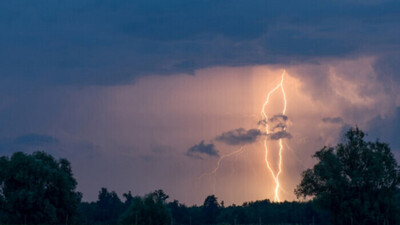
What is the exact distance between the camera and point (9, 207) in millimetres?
87812

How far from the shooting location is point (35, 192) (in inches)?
3519

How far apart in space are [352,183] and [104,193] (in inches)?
4345

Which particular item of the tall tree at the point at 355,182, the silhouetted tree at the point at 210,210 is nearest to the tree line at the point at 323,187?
the tall tree at the point at 355,182

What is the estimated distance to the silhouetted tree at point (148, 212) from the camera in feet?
336

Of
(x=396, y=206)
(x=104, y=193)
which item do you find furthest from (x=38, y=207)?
(x=104, y=193)

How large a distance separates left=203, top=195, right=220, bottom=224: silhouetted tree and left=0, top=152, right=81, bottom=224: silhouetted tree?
3133 inches

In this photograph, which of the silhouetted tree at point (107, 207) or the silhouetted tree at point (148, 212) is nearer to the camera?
the silhouetted tree at point (148, 212)

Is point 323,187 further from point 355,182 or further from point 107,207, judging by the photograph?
point 107,207

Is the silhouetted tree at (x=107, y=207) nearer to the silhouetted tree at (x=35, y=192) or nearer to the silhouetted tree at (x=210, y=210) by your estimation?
the silhouetted tree at (x=210, y=210)

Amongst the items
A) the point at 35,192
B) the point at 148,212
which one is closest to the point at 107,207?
the point at 148,212

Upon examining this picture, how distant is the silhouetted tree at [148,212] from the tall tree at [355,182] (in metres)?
24.4

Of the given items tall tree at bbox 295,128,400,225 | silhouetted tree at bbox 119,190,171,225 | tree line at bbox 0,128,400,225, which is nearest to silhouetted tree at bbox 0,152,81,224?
tree line at bbox 0,128,400,225

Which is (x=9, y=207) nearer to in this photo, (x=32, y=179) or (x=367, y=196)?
(x=32, y=179)

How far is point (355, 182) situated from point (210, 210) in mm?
94916
